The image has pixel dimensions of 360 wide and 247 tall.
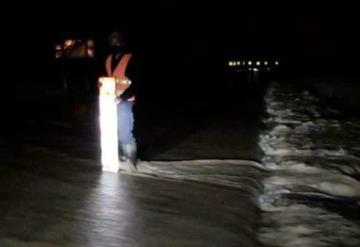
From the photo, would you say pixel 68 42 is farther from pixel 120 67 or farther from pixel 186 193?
pixel 186 193

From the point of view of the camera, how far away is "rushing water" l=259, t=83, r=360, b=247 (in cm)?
657

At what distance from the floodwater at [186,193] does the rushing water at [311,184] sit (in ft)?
0.05

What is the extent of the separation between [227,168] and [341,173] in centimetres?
163

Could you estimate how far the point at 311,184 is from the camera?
8.76 m

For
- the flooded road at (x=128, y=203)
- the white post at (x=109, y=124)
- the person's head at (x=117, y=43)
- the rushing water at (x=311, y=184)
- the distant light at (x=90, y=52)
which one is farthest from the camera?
the distant light at (x=90, y=52)

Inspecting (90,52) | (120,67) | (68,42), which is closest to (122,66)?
(120,67)

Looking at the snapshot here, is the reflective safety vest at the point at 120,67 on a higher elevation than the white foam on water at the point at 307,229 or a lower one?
higher

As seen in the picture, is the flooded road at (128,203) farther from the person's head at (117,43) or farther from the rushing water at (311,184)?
the person's head at (117,43)

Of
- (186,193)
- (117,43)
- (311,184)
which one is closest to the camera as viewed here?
(186,193)

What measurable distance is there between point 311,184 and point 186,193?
1.84 m

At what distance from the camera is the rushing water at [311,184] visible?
21.6 ft

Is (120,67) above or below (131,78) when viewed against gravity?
above

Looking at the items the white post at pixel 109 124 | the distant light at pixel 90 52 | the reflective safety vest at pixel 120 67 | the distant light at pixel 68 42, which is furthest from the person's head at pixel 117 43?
the distant light at pixel 68 42

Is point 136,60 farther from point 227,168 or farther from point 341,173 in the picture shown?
point 341,173
